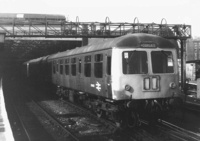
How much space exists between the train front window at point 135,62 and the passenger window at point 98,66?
48.5 inches

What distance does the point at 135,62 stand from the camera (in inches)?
369

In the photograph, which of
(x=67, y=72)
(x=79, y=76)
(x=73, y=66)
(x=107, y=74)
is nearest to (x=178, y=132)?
(x=107, y=74)

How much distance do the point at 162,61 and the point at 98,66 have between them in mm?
2319

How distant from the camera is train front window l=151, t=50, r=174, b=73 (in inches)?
377

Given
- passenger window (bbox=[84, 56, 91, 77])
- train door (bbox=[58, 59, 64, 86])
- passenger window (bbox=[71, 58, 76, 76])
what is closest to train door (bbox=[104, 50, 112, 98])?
passenger window (bbox=[84, 56, 91, 77])

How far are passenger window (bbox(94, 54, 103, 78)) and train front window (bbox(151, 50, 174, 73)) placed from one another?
186 centimetres

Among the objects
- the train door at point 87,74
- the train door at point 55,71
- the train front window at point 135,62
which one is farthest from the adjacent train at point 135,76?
the train door at point 55,71

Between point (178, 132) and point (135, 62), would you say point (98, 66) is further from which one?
point (178, 132)

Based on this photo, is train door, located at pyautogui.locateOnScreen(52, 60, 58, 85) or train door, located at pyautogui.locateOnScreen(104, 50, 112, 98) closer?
train door, located at pyautogui.locateOnScreen(104, 50, 112, 98)

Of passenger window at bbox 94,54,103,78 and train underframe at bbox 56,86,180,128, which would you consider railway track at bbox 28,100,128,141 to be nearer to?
train underframe at bbox 56,86,180,128

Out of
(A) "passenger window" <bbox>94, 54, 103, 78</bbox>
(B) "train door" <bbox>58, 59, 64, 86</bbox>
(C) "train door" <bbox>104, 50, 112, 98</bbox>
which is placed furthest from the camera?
(B) "train door" <bbox>58, 59, 64, 86</bbox>

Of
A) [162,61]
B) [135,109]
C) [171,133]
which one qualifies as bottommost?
[171,133]

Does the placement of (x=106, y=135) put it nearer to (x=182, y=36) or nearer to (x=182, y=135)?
(x=182, y=135)

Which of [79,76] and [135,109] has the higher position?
[79,76]
